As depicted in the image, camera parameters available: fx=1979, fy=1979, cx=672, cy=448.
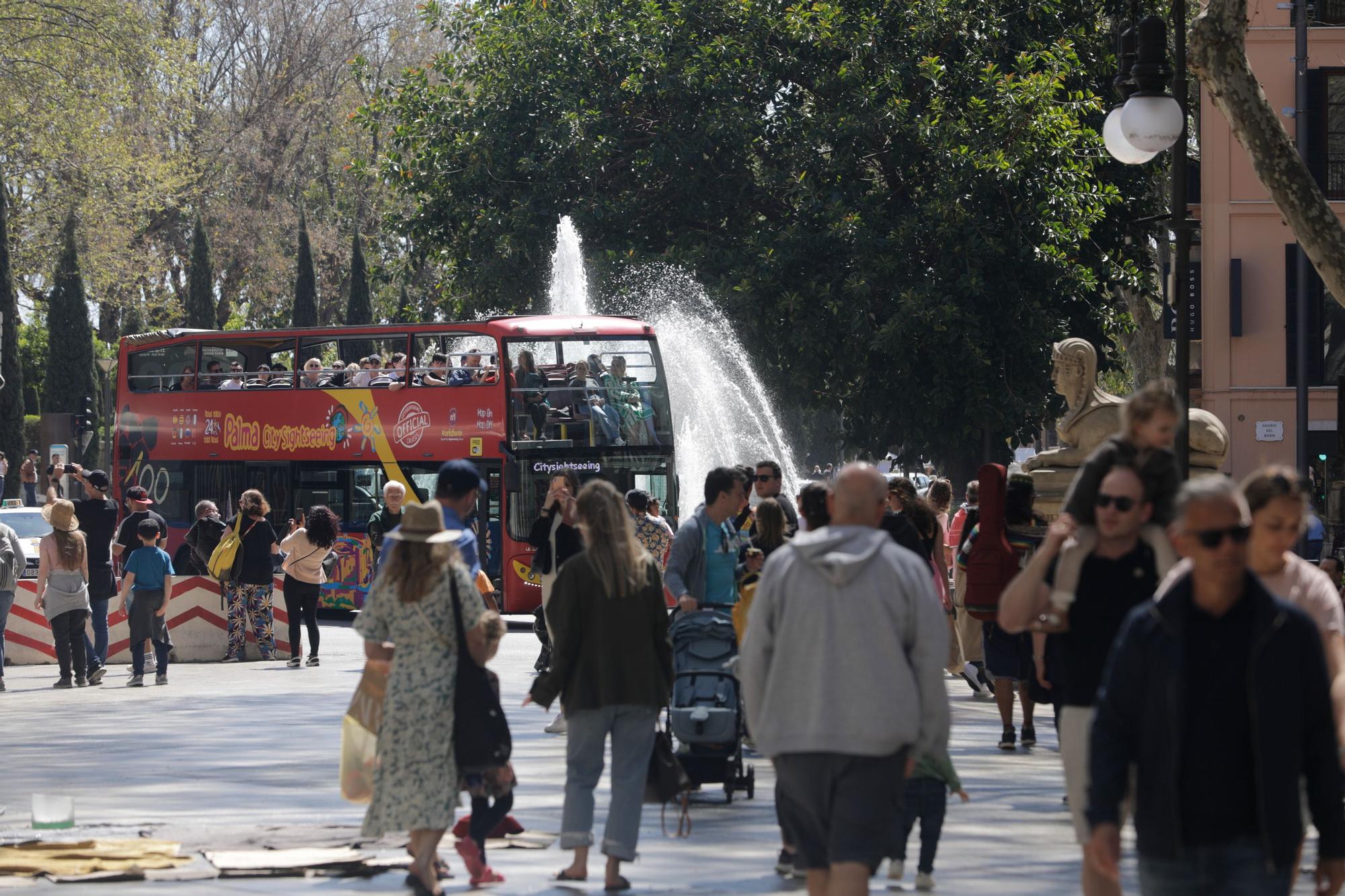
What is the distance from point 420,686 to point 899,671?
2.34m

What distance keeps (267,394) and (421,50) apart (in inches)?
1305

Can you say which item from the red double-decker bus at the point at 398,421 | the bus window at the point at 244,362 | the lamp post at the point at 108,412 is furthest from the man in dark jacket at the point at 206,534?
the lamp post at the point at 108,412

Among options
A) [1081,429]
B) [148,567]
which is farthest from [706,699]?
[148,567]

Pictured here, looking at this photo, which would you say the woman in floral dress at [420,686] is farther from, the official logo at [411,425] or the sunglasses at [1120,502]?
the official logo at [411,425]

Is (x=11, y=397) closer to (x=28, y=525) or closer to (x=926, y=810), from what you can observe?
(x=28, y=525)

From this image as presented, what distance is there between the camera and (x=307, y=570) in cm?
1945

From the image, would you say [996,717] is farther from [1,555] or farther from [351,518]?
[351,518]

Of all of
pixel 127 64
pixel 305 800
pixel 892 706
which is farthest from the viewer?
pixel 127 64

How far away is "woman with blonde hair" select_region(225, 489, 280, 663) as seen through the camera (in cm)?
1961

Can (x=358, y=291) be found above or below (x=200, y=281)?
above

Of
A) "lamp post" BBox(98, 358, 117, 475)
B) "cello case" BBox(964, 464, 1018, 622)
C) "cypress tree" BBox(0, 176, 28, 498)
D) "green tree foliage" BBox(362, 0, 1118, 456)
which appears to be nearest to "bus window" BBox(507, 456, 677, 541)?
"green tree foliage" BBox(362, 0, 1118, 456)

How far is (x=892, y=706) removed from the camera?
5910 millimetres

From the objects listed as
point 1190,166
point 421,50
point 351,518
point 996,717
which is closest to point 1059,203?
point 1190,166

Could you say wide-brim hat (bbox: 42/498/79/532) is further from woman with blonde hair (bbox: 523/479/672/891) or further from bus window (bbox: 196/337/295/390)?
bus window (bbox: 196/337/295/390)
